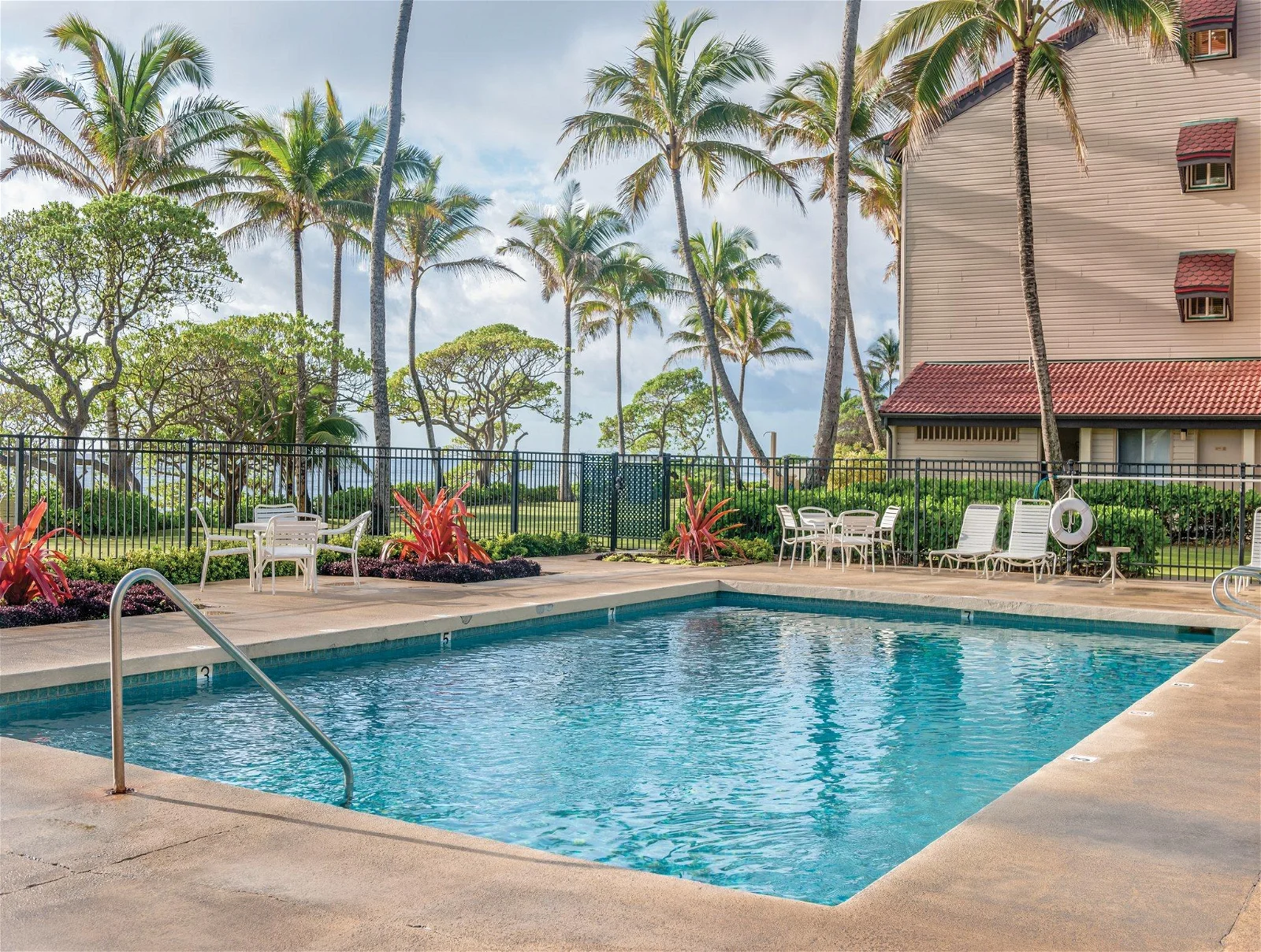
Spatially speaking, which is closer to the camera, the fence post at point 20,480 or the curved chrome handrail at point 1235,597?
the curved chrome handrail at point 1235,597

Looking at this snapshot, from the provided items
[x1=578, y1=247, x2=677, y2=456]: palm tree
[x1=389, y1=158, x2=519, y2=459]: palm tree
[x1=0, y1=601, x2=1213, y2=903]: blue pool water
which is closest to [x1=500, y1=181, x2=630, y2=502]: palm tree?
[x1=578, y1=247, x2=677, y2=456]: palm tree

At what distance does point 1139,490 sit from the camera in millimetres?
16766

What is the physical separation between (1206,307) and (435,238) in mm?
23442

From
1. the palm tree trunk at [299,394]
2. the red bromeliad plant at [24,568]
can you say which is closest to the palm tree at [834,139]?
the palm tree trunk at [299,394]

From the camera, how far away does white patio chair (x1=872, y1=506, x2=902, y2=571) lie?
15.5m

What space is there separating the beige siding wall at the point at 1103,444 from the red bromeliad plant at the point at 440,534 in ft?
47.1

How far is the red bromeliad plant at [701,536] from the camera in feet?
53.3

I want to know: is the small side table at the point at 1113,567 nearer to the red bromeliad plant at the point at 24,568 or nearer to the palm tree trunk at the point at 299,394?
the palm tree trunk at the point at 299,394

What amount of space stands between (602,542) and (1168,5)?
11.7 meters

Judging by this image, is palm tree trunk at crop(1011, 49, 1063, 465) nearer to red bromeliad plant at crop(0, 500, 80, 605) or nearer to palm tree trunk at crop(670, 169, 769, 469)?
palm tree trunk at crop(670, 169, 769, 469)

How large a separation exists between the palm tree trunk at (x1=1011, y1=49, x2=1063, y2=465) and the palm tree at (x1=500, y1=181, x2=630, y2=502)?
24.5m

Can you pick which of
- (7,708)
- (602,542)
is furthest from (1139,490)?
(7,708)

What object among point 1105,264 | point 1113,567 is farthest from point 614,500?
point 1105,264

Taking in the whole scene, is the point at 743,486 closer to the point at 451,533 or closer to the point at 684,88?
the point at 451,533
